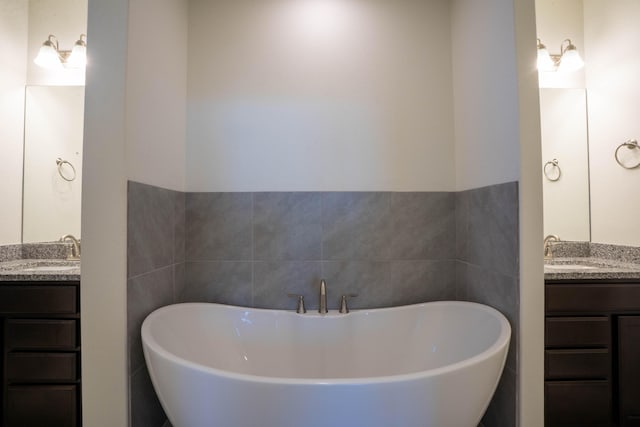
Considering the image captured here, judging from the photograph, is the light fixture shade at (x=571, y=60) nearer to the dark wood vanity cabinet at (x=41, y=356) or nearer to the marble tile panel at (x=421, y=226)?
the marble tile panel at (x=421, y=226)

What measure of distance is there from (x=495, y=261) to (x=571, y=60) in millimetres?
1651

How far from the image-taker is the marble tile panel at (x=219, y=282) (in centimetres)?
166

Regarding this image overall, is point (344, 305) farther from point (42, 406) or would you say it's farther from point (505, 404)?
point (42, 406)

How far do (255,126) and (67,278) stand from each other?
4.14 feet

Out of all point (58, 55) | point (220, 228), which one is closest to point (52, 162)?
point (58, 55)

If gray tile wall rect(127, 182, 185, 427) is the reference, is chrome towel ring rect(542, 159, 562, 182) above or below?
above

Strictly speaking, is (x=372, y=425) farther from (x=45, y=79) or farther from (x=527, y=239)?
(x=45, y=79)

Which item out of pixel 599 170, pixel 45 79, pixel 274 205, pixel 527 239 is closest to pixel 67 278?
pixel 274 205

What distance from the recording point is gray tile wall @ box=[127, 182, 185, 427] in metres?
1.15

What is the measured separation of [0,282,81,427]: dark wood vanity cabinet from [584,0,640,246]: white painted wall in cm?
316

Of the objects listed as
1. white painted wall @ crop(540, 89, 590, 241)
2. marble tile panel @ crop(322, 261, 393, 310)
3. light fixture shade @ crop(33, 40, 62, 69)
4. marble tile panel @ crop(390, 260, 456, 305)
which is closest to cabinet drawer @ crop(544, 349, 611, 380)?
marble tile panel @ crop(390, 260, 456, 305)

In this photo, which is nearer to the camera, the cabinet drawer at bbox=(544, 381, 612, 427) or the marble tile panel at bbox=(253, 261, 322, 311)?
the cabinet drawer at bbox=(544, 381, 612, 427)

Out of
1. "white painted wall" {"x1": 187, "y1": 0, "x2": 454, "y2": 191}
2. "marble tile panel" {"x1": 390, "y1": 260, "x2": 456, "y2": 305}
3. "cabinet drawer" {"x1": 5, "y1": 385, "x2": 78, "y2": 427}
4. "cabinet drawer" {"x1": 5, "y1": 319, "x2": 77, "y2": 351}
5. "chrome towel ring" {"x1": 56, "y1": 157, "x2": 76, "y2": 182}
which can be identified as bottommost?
"cabinet drawer" {"x1": 5, "y1": 385, "x2": 78, "y2": 427}

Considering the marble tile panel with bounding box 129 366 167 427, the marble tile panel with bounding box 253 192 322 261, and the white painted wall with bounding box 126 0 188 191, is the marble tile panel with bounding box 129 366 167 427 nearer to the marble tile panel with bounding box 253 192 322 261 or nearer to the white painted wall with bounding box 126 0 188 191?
the marble tile panel with bounding box 253 192 322 261
